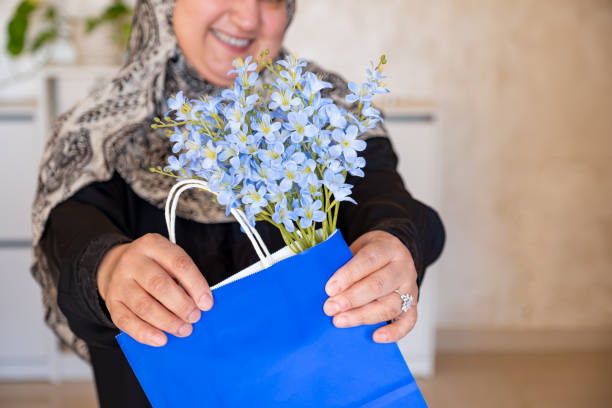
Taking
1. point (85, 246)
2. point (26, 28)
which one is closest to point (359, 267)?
point (85, 246)

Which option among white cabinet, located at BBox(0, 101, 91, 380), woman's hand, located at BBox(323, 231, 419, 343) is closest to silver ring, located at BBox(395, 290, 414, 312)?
woman's hand, located at BBox(323, 231, 419, 343)

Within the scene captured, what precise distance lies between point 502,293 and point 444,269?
1.03ft

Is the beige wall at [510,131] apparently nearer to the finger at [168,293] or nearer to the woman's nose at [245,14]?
the woman's nose at [245,14]

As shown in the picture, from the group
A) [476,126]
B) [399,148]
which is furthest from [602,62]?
[399,148]

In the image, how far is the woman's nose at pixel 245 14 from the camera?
Result: 118 centimetres

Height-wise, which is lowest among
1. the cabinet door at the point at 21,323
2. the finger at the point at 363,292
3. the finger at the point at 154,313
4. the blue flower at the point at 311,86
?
the cabinet door at the point at 21,323

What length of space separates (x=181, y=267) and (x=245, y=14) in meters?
0.63

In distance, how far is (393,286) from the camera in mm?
770

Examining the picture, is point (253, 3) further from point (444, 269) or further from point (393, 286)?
point (444, 269)

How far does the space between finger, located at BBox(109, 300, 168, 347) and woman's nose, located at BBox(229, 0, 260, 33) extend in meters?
0.63

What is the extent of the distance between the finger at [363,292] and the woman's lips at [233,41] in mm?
636

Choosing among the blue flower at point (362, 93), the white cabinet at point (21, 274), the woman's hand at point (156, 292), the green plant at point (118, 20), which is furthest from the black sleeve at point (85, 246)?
the green plant at point (118, 20)

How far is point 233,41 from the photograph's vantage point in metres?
1.22

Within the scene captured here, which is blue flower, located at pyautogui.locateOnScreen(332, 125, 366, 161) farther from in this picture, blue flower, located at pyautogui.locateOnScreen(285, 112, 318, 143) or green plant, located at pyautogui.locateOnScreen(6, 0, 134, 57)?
green plant, located at pyautogui.locateOnScreen(6, 0, 134, 57)
